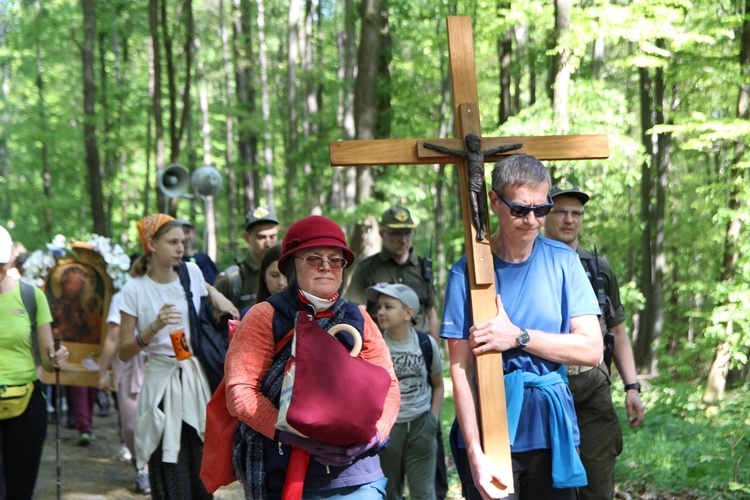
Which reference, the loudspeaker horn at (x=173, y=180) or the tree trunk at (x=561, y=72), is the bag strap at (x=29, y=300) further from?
the loudspeaker horn at (x=173, y=180)

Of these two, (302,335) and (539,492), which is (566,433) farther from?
(302,335)

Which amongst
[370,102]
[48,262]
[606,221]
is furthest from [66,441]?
[606,221]

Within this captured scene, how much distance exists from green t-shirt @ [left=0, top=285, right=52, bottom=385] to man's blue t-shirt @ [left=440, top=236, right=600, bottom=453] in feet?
11.1

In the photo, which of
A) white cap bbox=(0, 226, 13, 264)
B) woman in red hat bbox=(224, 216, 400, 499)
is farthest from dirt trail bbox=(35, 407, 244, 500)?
woman in red hat bbox=(224, 216, 400, 499)

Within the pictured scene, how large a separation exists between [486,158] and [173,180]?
16.0 metres

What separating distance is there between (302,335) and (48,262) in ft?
23.7

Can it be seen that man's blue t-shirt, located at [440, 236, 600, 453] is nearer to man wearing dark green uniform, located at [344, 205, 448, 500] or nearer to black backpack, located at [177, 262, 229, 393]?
black backpack, located at [177, 262, 229, 393]

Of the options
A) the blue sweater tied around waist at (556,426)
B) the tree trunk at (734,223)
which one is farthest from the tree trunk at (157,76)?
the blue sweater tied around waist at (556,426)

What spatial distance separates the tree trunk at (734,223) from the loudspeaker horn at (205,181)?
1234cm

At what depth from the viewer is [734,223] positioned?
13492mm

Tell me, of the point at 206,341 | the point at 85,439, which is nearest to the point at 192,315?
the point at 206,341

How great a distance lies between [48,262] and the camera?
9.59 meters

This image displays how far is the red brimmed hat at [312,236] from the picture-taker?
3480 millimetres

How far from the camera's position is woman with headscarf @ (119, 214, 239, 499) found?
589cm
